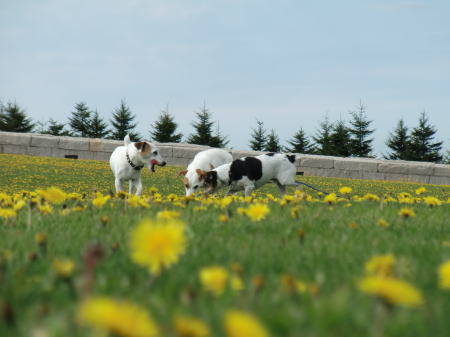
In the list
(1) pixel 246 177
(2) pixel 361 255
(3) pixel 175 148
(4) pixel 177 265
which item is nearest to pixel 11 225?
(4) pixel 177 265

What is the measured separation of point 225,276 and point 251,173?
8844mm

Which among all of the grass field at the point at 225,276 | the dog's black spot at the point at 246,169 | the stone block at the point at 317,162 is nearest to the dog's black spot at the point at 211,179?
the dog's black spot at the point at 246,169

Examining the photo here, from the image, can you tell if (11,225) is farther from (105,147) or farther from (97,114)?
(97,114)

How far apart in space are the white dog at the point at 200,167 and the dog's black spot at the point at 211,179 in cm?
8

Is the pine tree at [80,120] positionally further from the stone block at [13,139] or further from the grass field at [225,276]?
the grass field at [225,276]

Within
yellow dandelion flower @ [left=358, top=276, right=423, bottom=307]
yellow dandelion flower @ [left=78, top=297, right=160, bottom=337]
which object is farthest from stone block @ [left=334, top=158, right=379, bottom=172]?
yellow dandelion flower @ [left=78, top=297, right=160, bottom=337]

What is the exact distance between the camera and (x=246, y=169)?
10.3 metres

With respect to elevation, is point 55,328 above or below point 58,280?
above

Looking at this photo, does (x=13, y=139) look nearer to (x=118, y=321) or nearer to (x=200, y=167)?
(x=200, y=167)

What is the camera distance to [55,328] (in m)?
1.09

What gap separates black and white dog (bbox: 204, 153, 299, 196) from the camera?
9984 millimetres

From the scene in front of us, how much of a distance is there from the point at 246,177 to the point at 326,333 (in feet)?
29.0

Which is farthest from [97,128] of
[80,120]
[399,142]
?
[399,142]

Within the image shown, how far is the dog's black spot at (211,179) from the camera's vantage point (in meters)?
9.84
